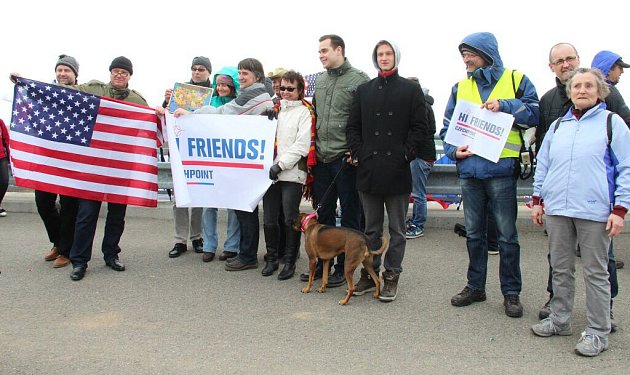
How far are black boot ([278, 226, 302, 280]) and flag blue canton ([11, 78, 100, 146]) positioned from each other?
247 centimetres

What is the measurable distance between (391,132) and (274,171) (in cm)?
130

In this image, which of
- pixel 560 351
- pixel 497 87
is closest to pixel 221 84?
pixel 497 87

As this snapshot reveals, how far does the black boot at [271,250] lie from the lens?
6157 millimetres

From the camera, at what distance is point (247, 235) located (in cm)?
641

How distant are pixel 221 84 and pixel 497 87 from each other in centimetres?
298

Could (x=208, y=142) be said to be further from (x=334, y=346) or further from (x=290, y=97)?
(x=334, y=346)

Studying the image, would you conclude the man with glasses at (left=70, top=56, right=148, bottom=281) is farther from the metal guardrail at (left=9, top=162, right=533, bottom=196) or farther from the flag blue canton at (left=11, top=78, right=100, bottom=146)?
the metal guardrail at (left=9, top=162, right=533, bottom=196)

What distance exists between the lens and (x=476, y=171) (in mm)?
4910

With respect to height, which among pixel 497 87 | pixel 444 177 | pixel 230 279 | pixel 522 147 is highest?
pixel 497 87

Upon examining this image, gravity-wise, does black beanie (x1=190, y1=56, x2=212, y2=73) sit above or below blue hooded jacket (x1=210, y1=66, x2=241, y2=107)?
above

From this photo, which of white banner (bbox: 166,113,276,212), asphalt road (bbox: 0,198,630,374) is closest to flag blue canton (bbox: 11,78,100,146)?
white banner (bbox: 166,113,276,212)

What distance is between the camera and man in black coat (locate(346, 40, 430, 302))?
5094 millimetres

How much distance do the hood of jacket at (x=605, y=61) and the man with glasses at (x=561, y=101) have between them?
0.25m

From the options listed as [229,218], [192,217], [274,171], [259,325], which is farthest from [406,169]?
[192,217]
